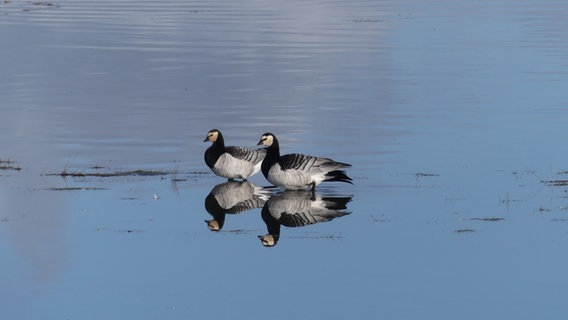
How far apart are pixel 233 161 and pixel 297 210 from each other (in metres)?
2.48

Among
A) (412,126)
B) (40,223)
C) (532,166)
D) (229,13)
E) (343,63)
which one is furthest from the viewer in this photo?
(229,13)

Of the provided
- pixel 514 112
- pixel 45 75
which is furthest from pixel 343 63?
pixel 514 112

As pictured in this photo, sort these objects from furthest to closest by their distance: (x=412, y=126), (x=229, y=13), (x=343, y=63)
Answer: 1. (x=229, y=13)
2. (x=343, y=63)
3. (x=412, y=126)

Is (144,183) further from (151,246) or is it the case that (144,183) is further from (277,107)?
(277,107)

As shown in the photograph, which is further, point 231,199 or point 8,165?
point 8,165

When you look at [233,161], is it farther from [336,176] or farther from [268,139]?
[336,176]

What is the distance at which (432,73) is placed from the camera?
36.0m

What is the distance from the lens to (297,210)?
17.8 m

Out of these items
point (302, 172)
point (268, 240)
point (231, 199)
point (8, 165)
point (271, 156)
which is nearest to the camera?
point (268, 240)

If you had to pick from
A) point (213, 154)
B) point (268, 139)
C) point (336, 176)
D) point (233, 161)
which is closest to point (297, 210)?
point (336, 176)

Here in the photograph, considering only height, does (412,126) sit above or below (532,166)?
above

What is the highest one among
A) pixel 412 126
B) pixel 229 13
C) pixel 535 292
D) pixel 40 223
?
pixel 229 13

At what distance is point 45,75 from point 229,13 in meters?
26.8

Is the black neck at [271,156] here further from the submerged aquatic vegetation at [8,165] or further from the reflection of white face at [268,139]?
the submerged aquatic vegetation at [8,165]
